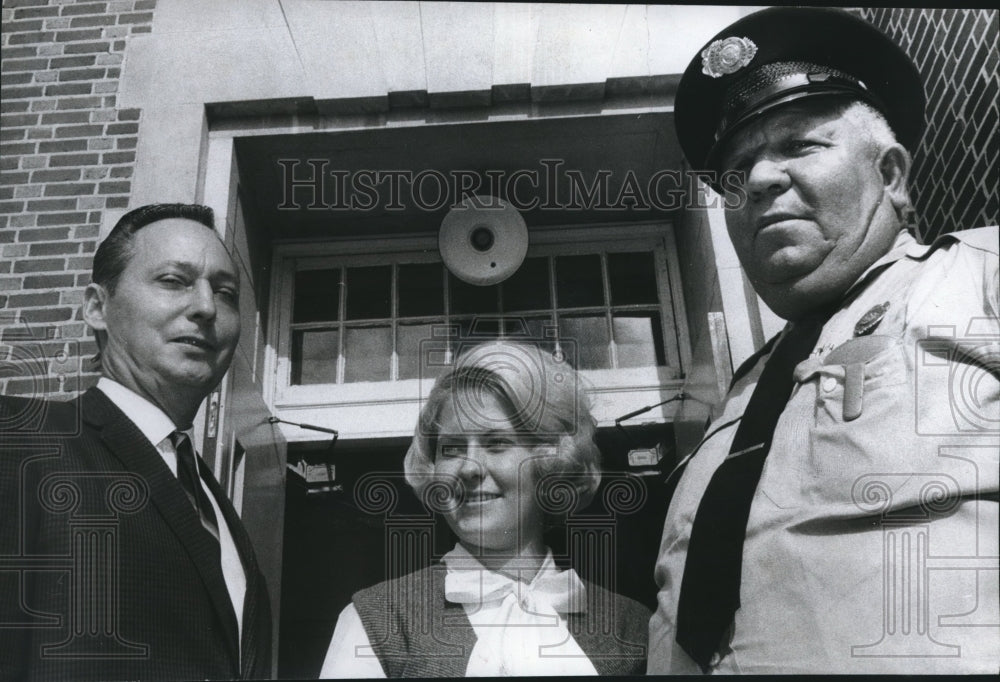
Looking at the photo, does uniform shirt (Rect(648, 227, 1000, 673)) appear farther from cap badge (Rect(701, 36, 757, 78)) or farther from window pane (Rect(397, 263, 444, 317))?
window pane (Rect(397, 263, 444, 317))

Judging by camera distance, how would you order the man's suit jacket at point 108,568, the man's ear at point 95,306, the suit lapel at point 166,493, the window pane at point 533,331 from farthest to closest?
the window pane at point 533,331 < the man's ear at point 95,306 < the suit lapel at point 166,493 < the man's suit jacket at point 108,568

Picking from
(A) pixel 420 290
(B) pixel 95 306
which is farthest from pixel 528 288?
(B) pixel 95 306

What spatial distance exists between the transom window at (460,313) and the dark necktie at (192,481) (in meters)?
0.60

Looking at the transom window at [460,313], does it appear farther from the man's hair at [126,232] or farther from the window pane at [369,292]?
the man's hair at [126,232]

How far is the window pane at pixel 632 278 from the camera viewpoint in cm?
500

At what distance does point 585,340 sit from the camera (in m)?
4.86

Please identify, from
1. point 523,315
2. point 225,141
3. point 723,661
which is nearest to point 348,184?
point 225,141

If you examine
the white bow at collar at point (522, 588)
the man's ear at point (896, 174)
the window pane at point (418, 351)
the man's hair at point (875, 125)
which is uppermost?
the man's hair at point (875, 125)

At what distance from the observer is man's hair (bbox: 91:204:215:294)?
15.4 ft

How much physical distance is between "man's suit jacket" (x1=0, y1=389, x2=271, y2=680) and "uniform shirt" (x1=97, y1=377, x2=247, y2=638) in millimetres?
27

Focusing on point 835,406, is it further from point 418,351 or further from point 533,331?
point 418,351

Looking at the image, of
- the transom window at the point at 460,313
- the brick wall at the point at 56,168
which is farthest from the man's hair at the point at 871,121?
the brick wall at the point at 56,168

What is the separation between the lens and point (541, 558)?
439 centimetres

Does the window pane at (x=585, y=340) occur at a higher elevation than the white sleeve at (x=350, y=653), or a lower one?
higher
